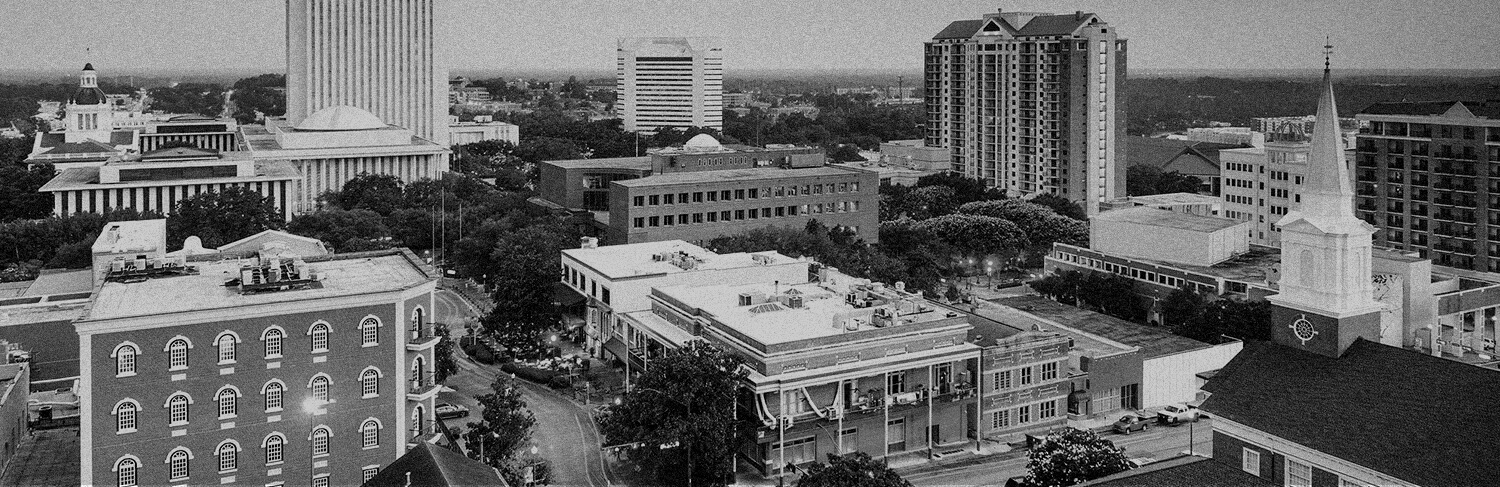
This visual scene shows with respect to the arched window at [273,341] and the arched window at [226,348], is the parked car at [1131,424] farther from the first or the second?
the arched window at [226,348]

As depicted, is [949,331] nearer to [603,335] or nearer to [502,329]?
[603,335]

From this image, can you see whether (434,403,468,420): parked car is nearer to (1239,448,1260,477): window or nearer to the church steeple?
(1239,448,1260,477): window


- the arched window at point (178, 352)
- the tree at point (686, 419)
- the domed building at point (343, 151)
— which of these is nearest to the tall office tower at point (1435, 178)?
the tree at point (686, 419)

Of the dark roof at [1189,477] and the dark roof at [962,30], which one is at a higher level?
the dark roof at [962,30]

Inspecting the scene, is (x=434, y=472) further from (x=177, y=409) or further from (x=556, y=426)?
(x=556, y=426)

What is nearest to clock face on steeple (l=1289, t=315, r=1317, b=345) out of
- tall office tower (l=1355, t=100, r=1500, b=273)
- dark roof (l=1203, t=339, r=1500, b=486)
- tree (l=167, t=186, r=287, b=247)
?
dark roof (l=1203, t=339, r=1500, b=486)

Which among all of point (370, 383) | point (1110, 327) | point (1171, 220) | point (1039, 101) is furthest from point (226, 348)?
point (1039, 101)

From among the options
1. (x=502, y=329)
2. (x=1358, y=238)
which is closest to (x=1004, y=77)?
(x=502, y=329)
